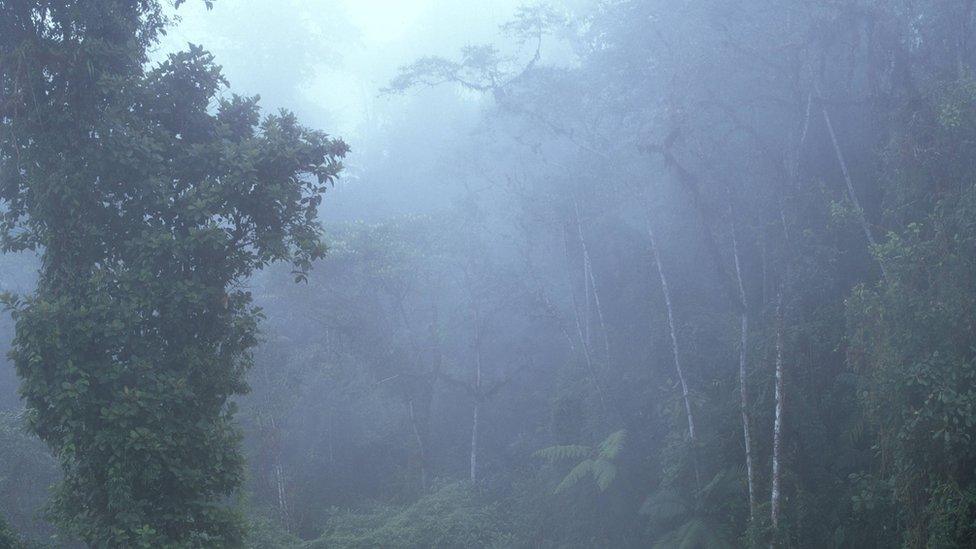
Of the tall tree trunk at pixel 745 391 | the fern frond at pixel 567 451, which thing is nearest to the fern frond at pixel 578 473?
the fern frond at pixel 567 451

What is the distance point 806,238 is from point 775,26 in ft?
15.2

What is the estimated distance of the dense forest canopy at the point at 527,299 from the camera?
25.5 ft

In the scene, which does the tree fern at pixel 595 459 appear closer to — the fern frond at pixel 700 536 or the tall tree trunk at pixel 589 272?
the fern frond at pixel 700 536

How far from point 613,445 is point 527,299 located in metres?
8.00

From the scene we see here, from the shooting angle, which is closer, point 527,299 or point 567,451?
point 567,451

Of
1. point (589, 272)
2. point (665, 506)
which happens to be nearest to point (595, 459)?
point (665, 506)

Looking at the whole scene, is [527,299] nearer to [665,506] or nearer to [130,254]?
[665,506]

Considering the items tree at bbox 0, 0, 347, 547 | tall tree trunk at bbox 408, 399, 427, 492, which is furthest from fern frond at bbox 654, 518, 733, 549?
tall tree trunk at bbox 408, 399, 427, 492

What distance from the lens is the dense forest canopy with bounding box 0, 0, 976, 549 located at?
778 cm

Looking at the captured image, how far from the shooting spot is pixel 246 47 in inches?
1495

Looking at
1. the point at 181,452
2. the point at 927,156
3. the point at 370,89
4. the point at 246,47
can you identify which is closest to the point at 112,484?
the point at 181,452

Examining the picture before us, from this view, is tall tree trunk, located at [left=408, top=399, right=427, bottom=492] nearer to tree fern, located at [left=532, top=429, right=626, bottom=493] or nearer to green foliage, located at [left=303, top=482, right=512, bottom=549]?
green foliage, located at [left=303, top=482, right=512, bottom=549]

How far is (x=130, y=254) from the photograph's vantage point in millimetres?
8070

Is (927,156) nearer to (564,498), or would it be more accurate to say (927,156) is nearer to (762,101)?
(762,101)
